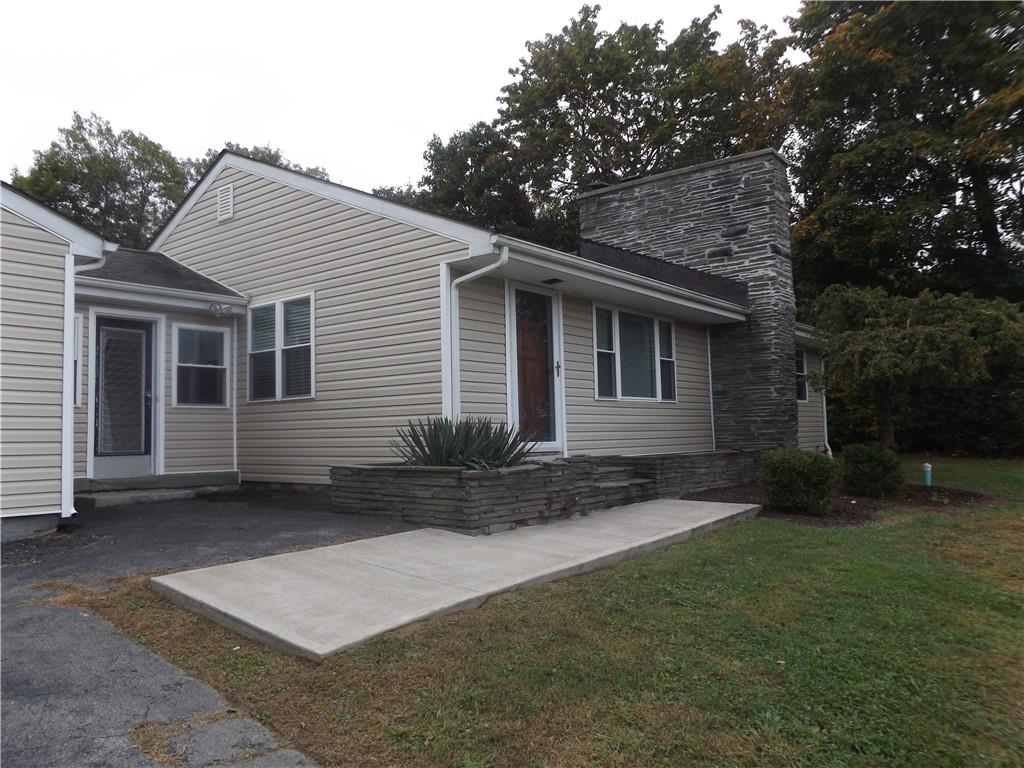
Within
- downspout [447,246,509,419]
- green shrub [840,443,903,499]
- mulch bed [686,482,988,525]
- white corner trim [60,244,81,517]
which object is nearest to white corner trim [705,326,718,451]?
mulch bed [686,482,988,525]

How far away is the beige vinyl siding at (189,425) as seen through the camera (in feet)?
30.4

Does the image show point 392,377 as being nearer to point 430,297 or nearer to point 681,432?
point 430,297

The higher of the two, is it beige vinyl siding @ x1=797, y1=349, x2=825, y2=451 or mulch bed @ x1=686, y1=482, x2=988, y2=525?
beige vinyl siding @ x1=797, y1=349, x2=825, y2=451

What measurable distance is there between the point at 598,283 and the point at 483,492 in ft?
12.2

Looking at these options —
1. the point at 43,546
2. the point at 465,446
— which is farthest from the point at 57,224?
the point at 465,446

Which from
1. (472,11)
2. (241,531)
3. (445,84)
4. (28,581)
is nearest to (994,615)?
(241,531)

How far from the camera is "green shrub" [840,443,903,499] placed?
9562 millimetres

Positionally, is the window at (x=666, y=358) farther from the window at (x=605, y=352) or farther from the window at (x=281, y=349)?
the window at (x=281, y=349)

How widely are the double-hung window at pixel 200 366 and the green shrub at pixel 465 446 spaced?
4.21m

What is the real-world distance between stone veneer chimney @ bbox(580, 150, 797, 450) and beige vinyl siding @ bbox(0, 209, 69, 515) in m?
9.91

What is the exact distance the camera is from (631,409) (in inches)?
416

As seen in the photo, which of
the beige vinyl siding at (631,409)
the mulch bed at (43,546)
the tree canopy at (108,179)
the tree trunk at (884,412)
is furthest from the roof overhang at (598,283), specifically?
the tree canopy at (108,179)

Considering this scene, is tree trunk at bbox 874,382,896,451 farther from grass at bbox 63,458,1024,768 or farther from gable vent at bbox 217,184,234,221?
gable vent at bbox 217,184,234,221

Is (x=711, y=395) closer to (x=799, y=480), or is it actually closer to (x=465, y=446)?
(x=799, y=480)
